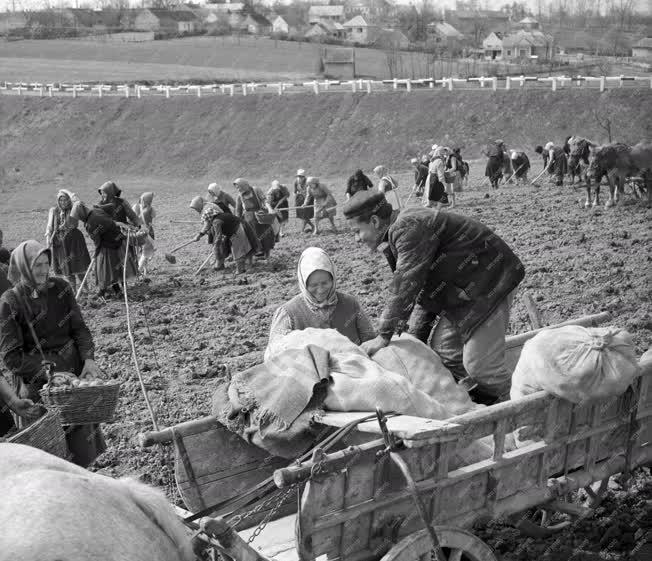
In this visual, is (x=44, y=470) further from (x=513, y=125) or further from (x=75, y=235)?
(x=513, y=125)

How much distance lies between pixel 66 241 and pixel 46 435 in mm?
9884

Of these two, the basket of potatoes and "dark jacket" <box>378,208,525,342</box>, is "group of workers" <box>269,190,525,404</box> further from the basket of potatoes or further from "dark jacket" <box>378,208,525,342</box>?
the basket of potatoes

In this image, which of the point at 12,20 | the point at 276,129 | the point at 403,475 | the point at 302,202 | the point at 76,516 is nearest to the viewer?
the point at 76,516

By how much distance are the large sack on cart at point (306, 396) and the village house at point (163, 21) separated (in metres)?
90.3

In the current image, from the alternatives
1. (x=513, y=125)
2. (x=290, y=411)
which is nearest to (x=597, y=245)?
(x=290, y=411)

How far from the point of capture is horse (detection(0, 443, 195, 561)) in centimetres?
304

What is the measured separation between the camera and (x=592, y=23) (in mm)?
109500

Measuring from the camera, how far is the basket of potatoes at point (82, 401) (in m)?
5.12

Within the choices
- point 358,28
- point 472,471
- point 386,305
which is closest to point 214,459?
point 472,471

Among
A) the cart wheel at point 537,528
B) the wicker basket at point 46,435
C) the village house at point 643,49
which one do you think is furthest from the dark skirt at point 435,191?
the village house at point 643,49

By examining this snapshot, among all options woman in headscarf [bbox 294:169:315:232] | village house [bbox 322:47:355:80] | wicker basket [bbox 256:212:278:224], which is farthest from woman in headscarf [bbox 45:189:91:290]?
village house [bbox 322:47:355:80]

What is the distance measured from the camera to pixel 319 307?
5.64m

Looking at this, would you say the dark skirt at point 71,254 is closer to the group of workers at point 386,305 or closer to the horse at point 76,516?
the group of workers at point 386,305

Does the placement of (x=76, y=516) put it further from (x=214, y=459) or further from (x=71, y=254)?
(x=71, y=254)
